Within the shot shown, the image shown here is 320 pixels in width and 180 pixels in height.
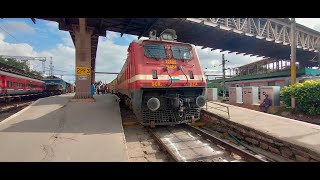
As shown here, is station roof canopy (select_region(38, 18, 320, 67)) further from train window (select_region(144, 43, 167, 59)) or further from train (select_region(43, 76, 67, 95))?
train (select_region(43, 76, 67, 95))

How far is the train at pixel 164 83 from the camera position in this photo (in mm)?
7961

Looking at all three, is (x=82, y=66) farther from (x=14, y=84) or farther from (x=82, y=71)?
(x=14, y=84)

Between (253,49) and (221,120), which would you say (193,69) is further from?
(253,49)

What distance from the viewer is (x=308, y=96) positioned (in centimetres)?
1291

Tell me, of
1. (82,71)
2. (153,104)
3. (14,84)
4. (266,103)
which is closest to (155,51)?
(153,104)

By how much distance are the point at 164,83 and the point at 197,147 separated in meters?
2.56

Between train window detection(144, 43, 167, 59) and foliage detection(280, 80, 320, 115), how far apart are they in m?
9.41

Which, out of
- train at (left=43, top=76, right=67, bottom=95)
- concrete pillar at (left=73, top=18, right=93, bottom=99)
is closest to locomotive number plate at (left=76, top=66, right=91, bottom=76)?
concrete pillar at (left=73, top=18, right=93, bottom=99)

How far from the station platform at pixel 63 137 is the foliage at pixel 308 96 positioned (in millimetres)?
10841

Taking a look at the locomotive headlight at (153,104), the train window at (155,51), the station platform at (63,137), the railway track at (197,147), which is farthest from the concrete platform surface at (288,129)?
the station platform at (63,137)

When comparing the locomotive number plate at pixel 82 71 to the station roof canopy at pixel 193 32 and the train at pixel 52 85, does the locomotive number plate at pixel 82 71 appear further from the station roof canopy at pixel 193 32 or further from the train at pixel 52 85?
the train at pixel 52 85
